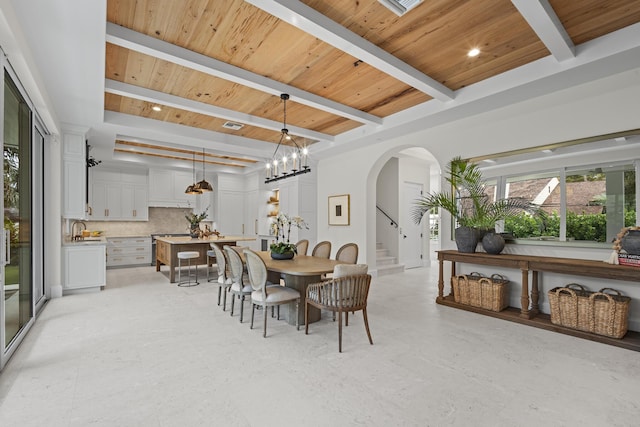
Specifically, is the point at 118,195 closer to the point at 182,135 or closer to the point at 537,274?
the point at 182,135

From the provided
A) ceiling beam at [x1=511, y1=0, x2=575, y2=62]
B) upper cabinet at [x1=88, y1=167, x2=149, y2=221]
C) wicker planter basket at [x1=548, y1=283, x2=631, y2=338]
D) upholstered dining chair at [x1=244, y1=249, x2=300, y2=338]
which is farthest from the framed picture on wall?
upper cabinet at [x1=88, y1=167, x2=149, y2=221]

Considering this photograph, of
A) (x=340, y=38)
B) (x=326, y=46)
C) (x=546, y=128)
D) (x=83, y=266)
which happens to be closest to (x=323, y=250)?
(x=326, y=46)

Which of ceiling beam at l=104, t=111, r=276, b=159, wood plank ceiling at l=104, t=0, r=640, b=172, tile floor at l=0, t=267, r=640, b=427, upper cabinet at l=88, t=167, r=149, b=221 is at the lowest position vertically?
tile floor at l=0, t=267, r=640, b=427

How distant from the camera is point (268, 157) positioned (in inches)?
283

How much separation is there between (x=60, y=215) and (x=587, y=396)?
21.2 ft

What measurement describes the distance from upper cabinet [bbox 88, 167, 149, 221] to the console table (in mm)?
7731

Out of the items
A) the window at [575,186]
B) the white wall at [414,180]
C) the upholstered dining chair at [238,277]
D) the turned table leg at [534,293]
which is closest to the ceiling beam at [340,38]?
the window at [575,186]

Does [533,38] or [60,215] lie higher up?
[533,38]

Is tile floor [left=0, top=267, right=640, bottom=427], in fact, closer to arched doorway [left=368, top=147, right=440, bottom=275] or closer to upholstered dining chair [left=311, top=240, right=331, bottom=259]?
upholstered dining chair [left=311, top=240, right=331, bottom=259]

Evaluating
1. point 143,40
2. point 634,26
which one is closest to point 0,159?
point 143,40

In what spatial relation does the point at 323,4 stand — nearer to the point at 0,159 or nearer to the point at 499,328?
the point at 0,159

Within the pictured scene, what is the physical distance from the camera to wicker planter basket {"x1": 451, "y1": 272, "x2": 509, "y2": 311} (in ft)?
12.8

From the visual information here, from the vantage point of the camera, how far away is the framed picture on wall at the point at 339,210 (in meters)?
6.71

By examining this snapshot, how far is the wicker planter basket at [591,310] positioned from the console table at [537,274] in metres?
0.07
